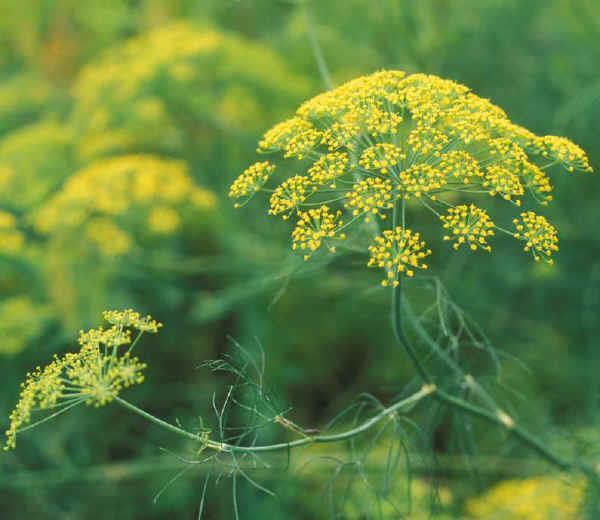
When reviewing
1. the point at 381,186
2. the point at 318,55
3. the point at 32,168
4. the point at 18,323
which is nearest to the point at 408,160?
the point at 381,186

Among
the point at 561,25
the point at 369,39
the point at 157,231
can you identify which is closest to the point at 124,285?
the point at 157,231

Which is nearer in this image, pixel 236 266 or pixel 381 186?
pixel 381 186

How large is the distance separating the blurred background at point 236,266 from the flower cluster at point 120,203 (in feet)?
0.05

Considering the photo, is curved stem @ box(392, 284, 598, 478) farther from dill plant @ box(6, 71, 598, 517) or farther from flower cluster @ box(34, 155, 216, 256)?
flower cluster @ box(34, 155, 216, 256)

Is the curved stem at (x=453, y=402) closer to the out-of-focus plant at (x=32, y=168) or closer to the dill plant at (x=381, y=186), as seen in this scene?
the dill plant at (x=381, y=186)

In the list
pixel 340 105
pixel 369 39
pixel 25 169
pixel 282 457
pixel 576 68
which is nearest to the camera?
pixel 340 105

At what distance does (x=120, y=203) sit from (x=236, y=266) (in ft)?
2.66

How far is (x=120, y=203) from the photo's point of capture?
13.2ft

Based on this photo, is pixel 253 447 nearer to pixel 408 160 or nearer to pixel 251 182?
pixel 251 182

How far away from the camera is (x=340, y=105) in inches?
70.5

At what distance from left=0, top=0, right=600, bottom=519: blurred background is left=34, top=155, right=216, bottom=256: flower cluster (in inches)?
0.6

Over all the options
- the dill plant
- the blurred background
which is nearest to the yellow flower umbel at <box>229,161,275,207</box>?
the dill plant

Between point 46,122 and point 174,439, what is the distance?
8.24 ft

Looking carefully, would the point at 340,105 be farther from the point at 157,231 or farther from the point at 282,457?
the point at 282,457
